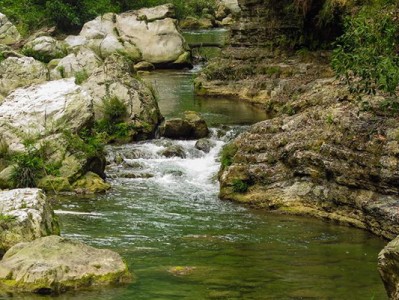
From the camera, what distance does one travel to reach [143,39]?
3572 cm

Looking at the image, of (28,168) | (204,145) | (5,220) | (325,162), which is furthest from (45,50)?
(5,220)

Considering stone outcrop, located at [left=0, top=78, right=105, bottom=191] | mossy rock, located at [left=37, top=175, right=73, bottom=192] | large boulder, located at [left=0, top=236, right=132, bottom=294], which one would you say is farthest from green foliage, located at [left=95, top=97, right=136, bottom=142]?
large boulder, located at [left=0, top=236, right=132, bottom=294]

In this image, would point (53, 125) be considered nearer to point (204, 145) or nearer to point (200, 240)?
point (204, 145)

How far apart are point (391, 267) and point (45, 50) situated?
86.9 feet

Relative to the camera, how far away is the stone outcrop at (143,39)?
1379 inches

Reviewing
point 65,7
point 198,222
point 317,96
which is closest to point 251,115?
point 317,96

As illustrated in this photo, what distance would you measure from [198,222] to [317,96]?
5.04 m

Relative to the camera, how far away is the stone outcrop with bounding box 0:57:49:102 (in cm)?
2262

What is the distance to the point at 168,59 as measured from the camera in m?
35.0

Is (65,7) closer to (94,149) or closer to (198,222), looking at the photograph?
(94,149)

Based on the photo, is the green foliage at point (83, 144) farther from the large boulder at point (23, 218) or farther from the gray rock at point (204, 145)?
the large boulder at point (23, 218)

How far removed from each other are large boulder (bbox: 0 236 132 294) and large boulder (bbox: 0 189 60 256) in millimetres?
949

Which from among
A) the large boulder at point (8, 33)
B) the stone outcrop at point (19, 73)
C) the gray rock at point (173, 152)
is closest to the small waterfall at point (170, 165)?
the gray rock at point (173, 152)

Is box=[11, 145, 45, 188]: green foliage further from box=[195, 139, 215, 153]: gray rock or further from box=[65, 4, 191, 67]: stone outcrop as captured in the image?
box=[65, 4, 191, 67]: stone outcrop
